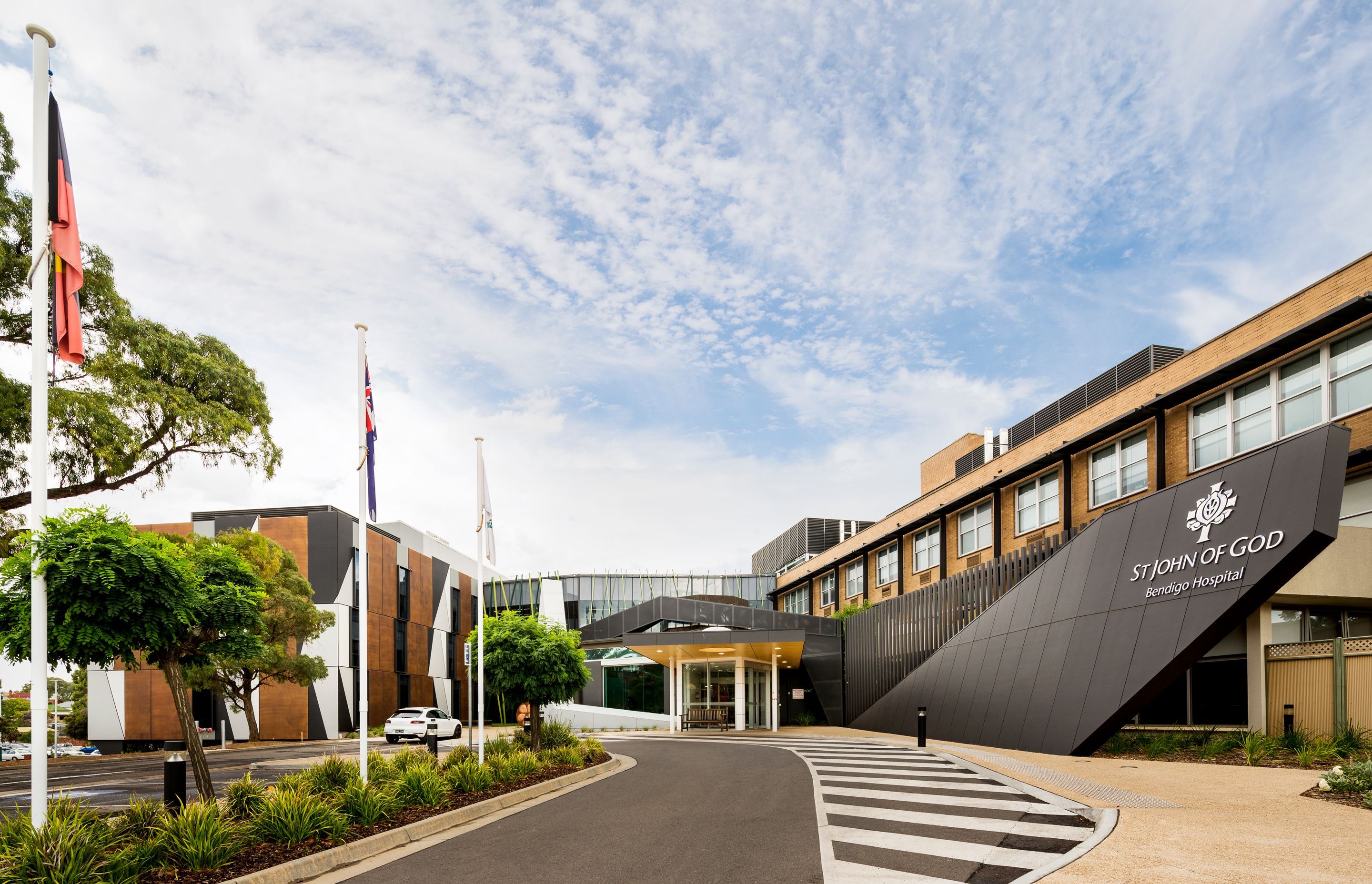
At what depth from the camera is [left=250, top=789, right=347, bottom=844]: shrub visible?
30.5ft

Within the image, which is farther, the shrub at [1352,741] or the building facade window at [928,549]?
the building facade window at [928,549]

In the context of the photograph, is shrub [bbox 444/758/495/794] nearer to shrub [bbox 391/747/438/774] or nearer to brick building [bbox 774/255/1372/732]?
shrub [bbox 391/747/438/774]

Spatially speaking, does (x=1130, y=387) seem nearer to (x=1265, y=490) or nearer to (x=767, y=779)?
(x=1265, y=490)

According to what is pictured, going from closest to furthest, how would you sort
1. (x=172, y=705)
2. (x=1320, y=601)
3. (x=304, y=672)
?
(x=1320, y=601) < (x=304, y=672) < (x=172, y=705)

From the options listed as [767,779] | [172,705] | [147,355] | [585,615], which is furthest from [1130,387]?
[585,615]

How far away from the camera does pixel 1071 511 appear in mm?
27844

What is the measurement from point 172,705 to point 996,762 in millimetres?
36556

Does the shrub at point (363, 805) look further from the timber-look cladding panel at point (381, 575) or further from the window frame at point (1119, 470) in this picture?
the timber-look cladding panel at point (381, 575)

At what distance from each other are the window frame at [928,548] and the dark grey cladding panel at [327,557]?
24.5m

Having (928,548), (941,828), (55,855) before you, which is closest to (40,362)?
(55,855)

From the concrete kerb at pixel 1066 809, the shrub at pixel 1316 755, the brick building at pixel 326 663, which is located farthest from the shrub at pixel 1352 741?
the brick building at pixel 326 663

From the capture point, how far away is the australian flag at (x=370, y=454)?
1314 cm

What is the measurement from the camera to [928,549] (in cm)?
3900

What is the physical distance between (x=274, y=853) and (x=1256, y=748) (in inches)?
623
